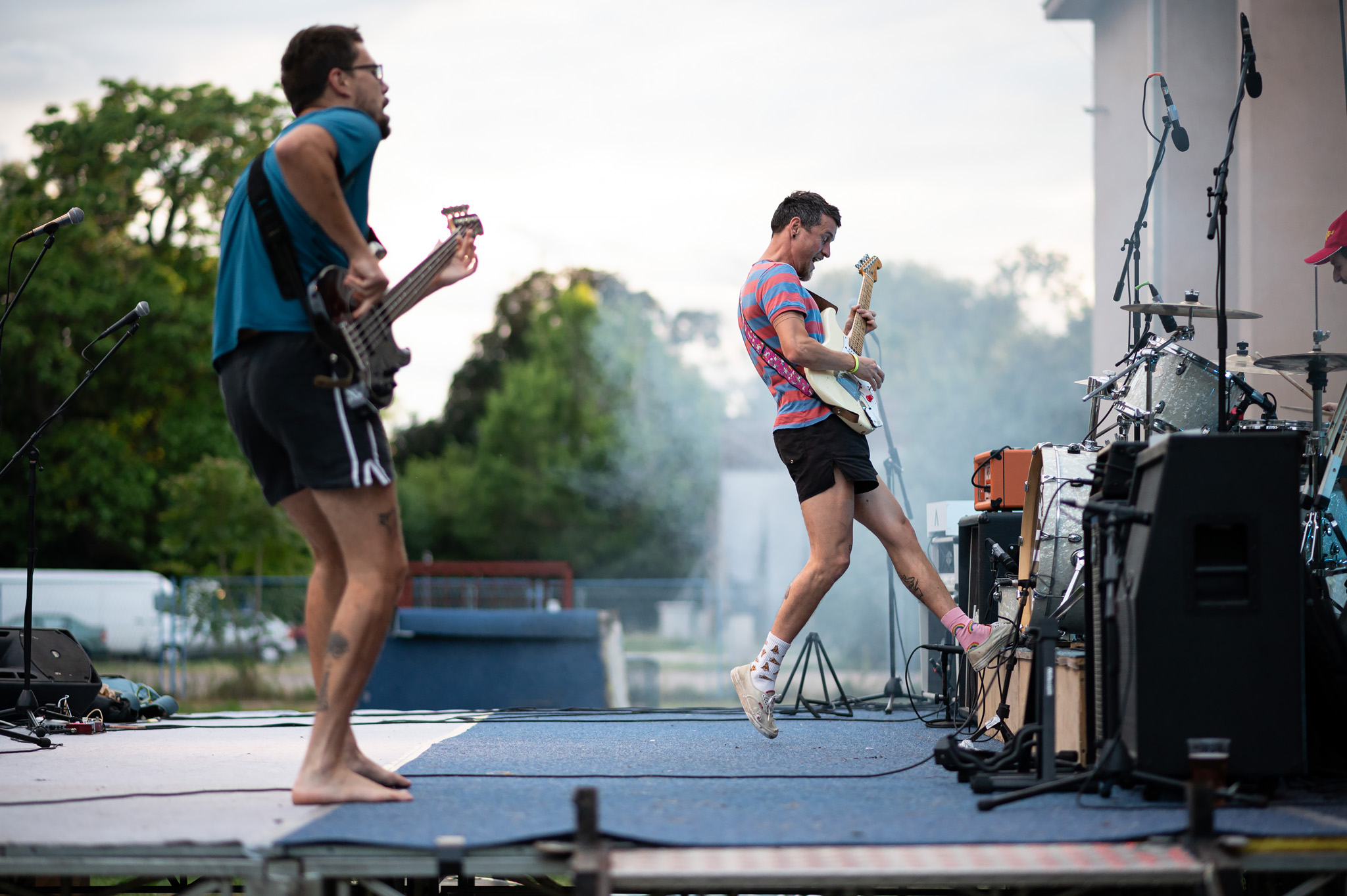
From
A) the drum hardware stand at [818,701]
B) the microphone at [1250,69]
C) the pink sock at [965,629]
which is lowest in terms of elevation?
the drum hardware stand at [818,701]

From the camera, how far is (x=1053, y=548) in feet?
13.4

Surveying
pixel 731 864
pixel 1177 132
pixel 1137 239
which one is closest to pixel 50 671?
pixel 731 864

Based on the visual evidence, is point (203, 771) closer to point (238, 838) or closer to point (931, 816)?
point (238, 838)

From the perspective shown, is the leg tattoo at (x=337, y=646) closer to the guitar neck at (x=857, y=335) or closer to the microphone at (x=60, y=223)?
the guitar neck at (x=857, y=335)

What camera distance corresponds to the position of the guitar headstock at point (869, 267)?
16.6 feet

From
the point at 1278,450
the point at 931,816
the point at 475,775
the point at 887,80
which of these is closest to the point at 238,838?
the point at 475,775

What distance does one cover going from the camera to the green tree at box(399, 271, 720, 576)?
36.5 m

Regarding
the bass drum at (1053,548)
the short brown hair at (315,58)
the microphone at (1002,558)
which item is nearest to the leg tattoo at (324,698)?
the short brown hair at (315,58)

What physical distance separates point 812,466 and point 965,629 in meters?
0.80

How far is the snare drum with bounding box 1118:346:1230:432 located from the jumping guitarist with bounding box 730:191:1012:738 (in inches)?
60.6

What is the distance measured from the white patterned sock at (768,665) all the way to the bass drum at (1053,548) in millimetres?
897

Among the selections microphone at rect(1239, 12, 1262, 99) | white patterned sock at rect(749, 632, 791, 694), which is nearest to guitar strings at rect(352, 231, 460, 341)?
white patterned sock at rect(749, 632, 791, 694)

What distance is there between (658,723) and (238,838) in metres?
2.78

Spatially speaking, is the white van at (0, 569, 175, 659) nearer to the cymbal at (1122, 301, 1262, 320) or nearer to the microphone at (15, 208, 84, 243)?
the microphone at (15, 208, 84, 243)
